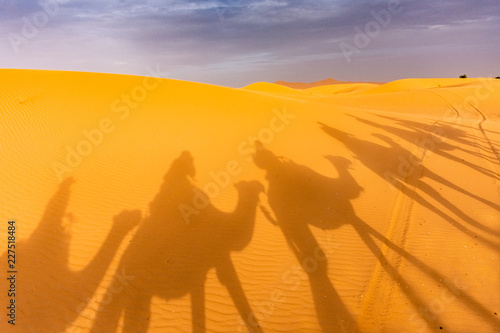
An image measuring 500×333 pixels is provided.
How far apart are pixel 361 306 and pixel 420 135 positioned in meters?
10.2

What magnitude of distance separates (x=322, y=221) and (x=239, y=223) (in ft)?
6.20

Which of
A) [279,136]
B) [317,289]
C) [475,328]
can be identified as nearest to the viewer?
[475,328]

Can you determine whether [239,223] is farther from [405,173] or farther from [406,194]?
[405,173]

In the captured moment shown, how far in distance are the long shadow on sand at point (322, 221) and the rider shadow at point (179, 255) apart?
835 millimetres

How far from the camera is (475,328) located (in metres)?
3.81

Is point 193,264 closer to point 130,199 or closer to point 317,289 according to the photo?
point 317,289

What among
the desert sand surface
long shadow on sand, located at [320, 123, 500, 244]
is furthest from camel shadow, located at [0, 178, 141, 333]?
long shadow on sand, located at [320, 123, 500, 244]

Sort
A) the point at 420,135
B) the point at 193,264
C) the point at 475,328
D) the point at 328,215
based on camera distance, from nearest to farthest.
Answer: the point at 475,328
the point at 193,264
the point at 328,215
the point at 420,135

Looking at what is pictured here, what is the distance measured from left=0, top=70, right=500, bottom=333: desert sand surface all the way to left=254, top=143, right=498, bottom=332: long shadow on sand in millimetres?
31

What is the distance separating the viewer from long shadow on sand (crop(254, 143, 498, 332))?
165 inches

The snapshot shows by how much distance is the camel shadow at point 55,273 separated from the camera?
4133 mm

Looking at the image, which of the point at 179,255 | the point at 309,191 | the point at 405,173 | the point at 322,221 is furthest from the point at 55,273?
the point at 405,173

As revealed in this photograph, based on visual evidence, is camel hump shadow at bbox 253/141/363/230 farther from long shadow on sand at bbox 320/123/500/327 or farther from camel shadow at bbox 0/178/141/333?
camel shadow at bbox 0/178/141/333

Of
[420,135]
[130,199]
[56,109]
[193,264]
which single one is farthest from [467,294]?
[56,109]
